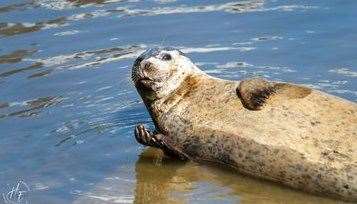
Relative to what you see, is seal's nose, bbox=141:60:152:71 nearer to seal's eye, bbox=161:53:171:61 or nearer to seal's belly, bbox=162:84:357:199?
seal's eye, bbox=161:53:171:61

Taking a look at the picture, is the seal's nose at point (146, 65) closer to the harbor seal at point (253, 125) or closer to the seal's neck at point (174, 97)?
the harbor seal at point (253, 125)

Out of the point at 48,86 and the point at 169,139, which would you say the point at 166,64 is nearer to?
the point at 169,139

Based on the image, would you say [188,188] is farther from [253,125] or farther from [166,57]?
[166,57]

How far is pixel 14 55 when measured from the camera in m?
11.6

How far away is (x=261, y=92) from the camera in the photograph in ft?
24.7

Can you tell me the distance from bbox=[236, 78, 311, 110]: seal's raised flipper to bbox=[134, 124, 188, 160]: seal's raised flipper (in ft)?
2.30

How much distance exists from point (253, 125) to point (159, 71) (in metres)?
1.15

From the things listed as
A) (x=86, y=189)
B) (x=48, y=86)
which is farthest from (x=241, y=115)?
(x=48, y=86)

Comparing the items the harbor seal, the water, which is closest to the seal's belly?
the harbor seal

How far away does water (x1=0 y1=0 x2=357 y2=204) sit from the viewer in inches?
299

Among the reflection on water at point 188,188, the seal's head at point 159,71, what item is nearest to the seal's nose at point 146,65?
the seal's head at point 159,71

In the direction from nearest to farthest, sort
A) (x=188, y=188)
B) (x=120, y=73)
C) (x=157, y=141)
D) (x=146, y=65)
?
(x=188, y=188) < (x=157, y=141) < (x=146, y=65) < (x=120, y=73)

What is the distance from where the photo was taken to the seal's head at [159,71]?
827cm

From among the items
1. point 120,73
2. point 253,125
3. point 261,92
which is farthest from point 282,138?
point 120,73
